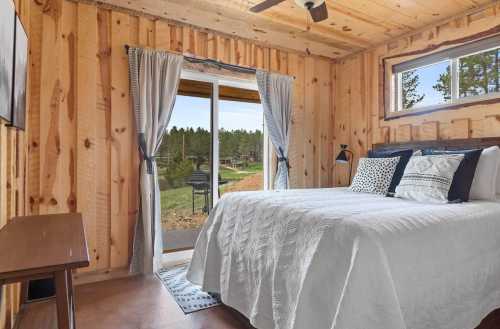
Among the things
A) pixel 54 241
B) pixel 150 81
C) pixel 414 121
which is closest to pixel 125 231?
pixel 150 81

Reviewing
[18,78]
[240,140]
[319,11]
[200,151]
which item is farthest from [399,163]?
[18,78]

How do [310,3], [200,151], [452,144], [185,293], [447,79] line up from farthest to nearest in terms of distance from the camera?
[200,151]
[447,79]
[452,144]
[185,293]
[310,3]

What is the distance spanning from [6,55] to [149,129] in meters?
1.37

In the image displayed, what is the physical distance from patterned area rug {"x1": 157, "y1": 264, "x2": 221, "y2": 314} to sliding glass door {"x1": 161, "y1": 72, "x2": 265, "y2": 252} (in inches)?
19.7

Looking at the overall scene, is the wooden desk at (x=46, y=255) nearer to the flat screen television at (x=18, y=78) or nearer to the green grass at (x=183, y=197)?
the flat screen television at (x=18, y=78)

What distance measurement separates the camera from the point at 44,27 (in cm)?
246

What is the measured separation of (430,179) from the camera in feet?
7.20

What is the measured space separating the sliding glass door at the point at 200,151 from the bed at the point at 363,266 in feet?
4.80

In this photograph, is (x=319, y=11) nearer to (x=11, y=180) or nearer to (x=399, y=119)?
(x=399, y=119)

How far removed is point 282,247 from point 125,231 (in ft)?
5.87

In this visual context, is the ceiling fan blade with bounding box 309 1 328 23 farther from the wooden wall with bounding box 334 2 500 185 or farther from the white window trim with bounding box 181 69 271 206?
the wooden wall with bounding box 334 2 500 185

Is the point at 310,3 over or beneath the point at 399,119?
over

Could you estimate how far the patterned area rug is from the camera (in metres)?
2.20

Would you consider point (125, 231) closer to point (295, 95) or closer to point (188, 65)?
point (188, 65)
